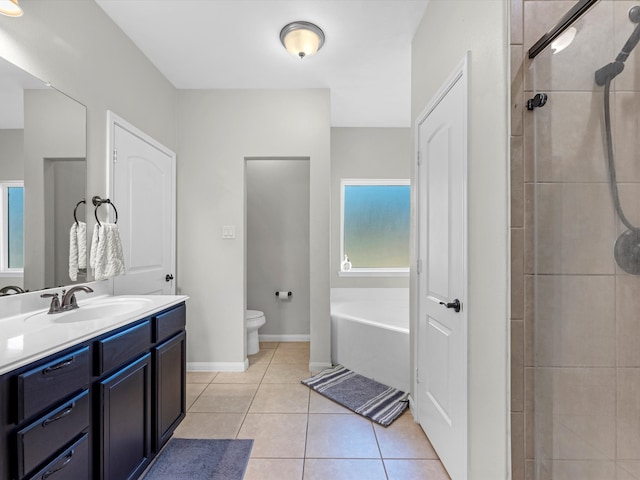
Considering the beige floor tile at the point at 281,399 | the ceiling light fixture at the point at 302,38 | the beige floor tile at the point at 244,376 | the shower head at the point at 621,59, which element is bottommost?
the beige floor tile at the point at 244,376

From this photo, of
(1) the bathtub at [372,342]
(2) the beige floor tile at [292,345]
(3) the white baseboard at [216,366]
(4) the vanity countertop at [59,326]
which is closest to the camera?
(4) the vanity countertop at [59,326]

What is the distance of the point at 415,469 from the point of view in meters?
1.66

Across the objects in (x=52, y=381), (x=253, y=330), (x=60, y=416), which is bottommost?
(x=253, y=330)

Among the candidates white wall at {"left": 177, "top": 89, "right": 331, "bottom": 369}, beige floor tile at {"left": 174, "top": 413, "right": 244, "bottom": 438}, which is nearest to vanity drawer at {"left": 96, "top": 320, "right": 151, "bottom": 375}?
beige floor tile at {"left": 174, "top": 413, "right": 244, "bottom": 438}

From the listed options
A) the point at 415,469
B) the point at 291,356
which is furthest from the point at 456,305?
the point at 291,356

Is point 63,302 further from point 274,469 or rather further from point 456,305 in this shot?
point 456,305

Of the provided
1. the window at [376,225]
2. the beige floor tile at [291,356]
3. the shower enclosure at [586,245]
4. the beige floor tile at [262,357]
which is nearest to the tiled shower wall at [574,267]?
the shower enclosure at [586,245]

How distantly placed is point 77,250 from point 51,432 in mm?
1049

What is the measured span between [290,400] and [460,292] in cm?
161

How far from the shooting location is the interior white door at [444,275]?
146cm

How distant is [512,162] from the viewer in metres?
1.12

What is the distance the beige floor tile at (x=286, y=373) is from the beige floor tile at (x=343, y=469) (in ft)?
3.37

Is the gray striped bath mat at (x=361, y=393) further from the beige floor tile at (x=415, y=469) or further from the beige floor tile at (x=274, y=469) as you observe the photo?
the beige floor tile at (x=274, y=469)

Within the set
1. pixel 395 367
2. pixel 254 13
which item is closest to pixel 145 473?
pixel 395 367
